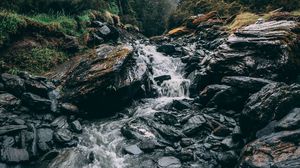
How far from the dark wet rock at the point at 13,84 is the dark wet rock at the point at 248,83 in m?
9.53

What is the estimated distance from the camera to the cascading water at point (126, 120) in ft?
37.0

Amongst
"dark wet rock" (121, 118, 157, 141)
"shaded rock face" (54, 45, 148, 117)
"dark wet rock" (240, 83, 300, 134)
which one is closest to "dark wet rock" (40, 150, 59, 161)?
"dark wet rock" (121, 118, 157, 141)

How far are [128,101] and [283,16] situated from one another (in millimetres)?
11044

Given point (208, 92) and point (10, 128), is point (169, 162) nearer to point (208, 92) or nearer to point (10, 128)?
point (208, 92)

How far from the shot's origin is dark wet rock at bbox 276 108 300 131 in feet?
31.2

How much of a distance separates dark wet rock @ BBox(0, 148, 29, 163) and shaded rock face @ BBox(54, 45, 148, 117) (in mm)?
4130

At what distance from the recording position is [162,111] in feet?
47.9

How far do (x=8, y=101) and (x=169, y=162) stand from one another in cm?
734

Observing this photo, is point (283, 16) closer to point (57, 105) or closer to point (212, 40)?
point (212, 40)

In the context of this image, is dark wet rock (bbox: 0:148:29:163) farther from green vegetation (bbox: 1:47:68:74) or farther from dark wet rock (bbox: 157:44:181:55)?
dark wet rock (bbox: 157:44:181:55)

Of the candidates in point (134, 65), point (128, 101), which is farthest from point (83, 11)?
point (128, 101)

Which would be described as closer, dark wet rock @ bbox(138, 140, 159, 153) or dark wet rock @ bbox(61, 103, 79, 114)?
dark wet rock @ bbox(138, 140, 159, 153)

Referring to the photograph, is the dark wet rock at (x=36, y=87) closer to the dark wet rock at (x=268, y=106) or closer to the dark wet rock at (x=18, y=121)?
the dark wet rock at (x=18, y=121)

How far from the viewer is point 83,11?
23.8m
